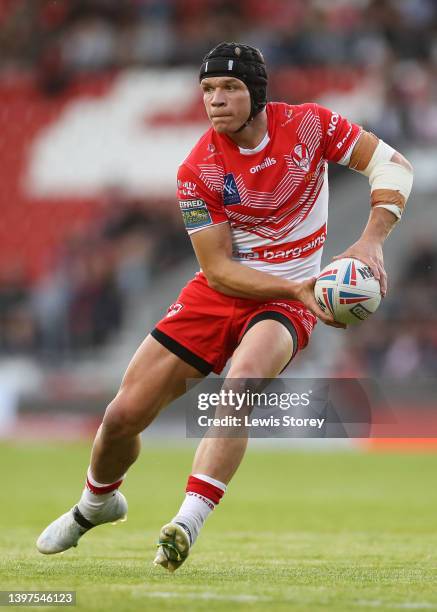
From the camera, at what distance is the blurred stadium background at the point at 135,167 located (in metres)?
19.7

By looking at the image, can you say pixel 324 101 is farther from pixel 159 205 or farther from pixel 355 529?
pixel 355 529

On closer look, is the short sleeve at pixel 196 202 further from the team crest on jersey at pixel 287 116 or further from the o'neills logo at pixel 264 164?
the team crest on jersey at pixel 287 116

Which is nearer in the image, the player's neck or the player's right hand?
the player's right hand

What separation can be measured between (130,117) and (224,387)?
65.8 ft

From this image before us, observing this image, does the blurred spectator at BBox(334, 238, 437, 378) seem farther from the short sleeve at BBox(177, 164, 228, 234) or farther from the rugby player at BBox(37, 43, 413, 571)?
the short sleeve at BBox(177, 164, 228, 234)

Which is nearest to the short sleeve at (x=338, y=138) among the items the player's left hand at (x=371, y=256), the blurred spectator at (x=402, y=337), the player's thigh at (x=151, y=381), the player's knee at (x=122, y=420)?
the player's left hand at (x=371, y=256)

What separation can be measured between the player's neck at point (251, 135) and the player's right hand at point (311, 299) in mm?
853

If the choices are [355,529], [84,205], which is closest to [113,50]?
[84,205]

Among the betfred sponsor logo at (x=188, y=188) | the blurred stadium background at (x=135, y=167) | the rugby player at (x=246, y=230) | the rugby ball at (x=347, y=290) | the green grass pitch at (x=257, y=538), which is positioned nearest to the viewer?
the green grass pitch at (x=257, y=538)

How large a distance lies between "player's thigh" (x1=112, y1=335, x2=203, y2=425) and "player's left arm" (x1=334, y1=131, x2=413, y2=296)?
110cm

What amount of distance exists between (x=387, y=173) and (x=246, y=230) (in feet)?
2.63

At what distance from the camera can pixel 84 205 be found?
24172 mm

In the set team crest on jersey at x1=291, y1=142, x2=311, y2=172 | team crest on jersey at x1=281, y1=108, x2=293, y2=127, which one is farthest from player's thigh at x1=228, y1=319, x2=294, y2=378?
team crest on jersey at x1=281, y1=108, x2=293, y2=127

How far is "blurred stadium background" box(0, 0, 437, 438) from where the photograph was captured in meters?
19.7
